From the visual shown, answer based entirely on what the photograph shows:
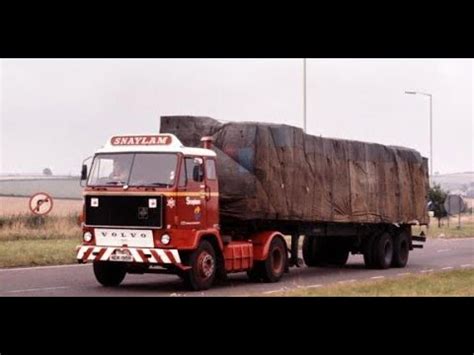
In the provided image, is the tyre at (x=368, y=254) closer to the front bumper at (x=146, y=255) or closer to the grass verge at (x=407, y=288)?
the grass verge at (x=407, y=288)

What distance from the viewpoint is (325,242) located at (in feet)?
91.0

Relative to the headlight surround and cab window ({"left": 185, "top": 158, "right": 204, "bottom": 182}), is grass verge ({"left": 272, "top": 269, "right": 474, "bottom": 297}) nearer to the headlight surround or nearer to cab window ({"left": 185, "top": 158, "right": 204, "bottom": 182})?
cab window ({"left": 185, "top": 158, "right": 204, "bottom": 182})

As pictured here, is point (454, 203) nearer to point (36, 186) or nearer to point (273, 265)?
point (36, 186)

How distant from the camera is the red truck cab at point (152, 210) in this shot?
18.7m

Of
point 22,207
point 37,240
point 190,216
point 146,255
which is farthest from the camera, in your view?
point 22,207

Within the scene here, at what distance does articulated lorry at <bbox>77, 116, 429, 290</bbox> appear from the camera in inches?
741

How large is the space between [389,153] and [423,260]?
16.7 feet

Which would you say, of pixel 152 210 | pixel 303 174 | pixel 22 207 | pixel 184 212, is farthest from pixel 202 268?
pixel 22 207

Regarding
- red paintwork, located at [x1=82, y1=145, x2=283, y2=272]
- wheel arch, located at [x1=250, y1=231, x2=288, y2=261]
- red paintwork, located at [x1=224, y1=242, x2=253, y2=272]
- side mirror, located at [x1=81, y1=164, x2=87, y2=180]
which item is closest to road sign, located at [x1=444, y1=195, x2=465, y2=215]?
wheel arch, located at [x1=250, y1=231, x2=288, y2=261]

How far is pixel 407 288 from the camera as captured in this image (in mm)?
19000

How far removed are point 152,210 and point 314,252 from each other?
9800 millimetres
